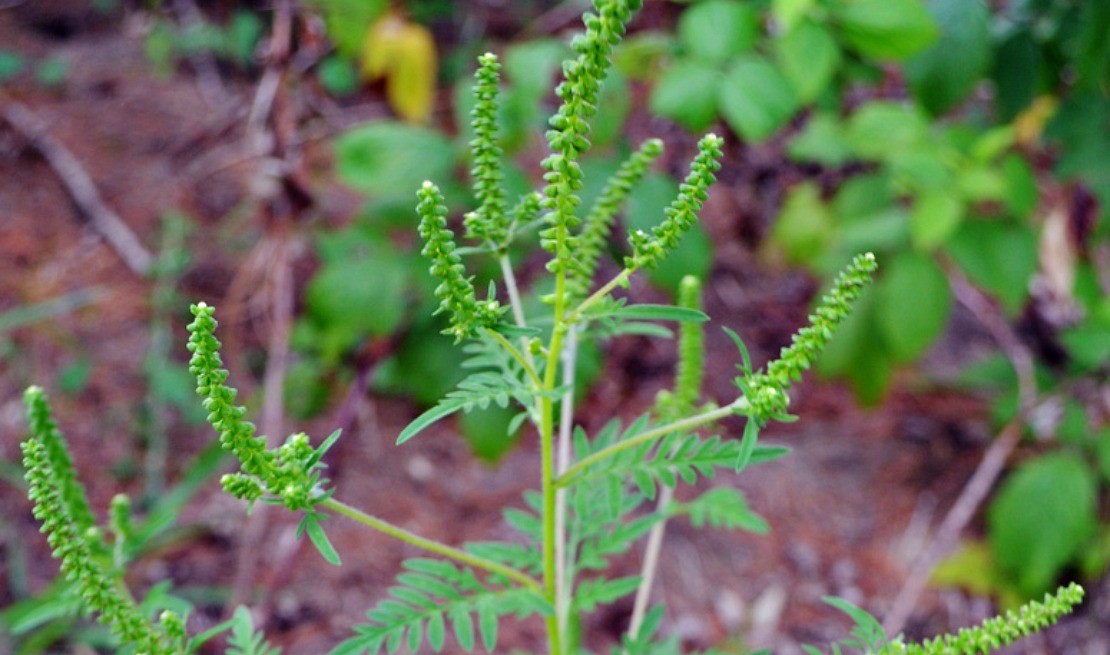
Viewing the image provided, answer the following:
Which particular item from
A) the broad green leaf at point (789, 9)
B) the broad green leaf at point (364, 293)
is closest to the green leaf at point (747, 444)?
the broad green leaf at point (789, 9)

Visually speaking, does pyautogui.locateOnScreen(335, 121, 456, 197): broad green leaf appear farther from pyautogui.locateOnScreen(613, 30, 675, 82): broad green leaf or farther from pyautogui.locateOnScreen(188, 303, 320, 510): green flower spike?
pyautogui.locateOnScreen(188, 303, 320, 510): green flower spike

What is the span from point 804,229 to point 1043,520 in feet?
3.22

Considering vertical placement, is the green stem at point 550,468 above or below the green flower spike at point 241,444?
below

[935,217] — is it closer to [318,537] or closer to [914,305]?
[914,305]

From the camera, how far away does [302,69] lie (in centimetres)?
274

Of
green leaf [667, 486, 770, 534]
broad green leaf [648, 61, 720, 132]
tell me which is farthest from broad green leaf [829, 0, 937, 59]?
green leaf [667, 486, 770, 534]

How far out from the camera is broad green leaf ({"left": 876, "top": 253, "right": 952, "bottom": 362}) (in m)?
2.29

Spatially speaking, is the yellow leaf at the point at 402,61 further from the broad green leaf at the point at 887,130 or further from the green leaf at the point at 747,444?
the green leaf at the point at 747,444

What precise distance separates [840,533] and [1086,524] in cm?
60

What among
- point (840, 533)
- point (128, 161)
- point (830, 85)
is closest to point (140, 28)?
point (128, 161)

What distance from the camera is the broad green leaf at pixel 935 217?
2119mm

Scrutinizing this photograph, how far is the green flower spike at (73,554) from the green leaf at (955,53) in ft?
5.91

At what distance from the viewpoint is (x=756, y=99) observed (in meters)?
1.99

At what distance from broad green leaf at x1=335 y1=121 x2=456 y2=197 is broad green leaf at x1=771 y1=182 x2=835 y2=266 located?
1.00m
